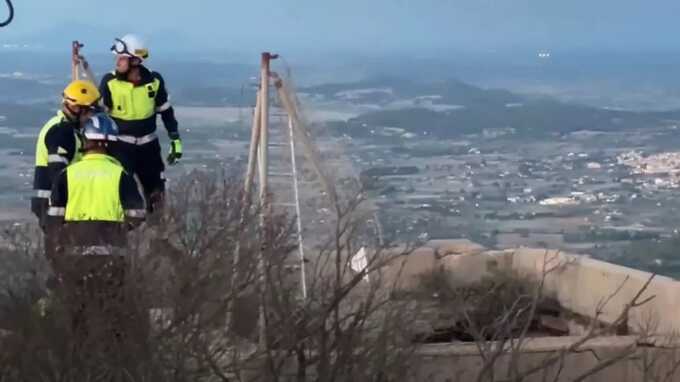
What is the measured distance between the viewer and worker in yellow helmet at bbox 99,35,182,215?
990 cm

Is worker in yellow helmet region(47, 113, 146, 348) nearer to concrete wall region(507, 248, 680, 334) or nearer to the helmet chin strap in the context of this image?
the helmet chin strap

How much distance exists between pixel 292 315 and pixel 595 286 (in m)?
4.30

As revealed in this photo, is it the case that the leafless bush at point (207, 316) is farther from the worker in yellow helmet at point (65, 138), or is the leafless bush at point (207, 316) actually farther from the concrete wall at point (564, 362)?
the worker in yellow helmet at point (65, 138)

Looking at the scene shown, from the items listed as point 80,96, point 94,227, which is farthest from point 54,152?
point 94,227

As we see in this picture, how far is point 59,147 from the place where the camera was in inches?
350

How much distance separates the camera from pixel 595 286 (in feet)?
34.6

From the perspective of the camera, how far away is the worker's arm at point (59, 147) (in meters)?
8.88

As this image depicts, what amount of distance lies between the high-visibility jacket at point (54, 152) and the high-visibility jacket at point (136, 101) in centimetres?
99

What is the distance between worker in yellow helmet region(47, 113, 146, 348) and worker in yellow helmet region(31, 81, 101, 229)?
70cm

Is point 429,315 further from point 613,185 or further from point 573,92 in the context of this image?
point 573,92

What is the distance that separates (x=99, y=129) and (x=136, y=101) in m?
1.98

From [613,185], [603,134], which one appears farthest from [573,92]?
[613,185]

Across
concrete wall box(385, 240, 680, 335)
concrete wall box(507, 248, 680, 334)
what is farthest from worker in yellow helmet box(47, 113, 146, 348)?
concrete wall box(507, 248, 680, 334)

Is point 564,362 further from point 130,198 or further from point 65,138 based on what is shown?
point 65,138
